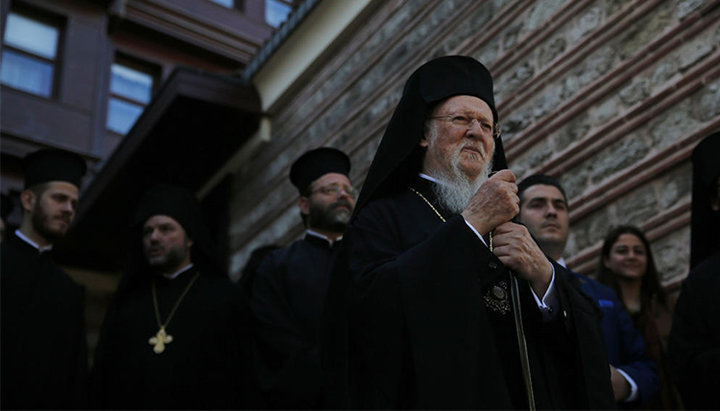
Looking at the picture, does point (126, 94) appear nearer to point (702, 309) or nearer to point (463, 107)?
point (463, 107)

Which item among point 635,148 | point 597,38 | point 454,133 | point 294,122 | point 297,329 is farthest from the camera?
point 294,122

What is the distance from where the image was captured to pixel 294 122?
978 centimetres

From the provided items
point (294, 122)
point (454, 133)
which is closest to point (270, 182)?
point (294, 122)

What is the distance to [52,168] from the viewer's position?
6.21 m

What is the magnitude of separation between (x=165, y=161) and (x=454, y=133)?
8.38m

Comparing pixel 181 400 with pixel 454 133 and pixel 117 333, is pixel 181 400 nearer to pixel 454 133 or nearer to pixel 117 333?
pixel 117 333

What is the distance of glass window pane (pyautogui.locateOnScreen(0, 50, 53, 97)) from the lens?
14.6 metres

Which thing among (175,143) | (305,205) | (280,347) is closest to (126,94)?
(175,143)

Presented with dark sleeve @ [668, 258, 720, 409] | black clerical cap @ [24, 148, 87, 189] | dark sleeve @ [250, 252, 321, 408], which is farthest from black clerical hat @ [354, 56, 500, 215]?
black clerical cap @ [24, 148, 87, 189]

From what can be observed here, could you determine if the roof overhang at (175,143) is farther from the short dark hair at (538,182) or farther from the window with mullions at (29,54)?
the short dark hair at (538,182)

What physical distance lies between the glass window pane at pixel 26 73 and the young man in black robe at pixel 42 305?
29.5ft

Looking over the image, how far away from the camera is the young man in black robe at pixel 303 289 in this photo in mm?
4820

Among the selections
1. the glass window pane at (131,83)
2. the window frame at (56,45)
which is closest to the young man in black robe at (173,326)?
the window frame at (56,45)

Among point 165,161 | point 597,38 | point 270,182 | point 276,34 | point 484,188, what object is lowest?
point 484,188
